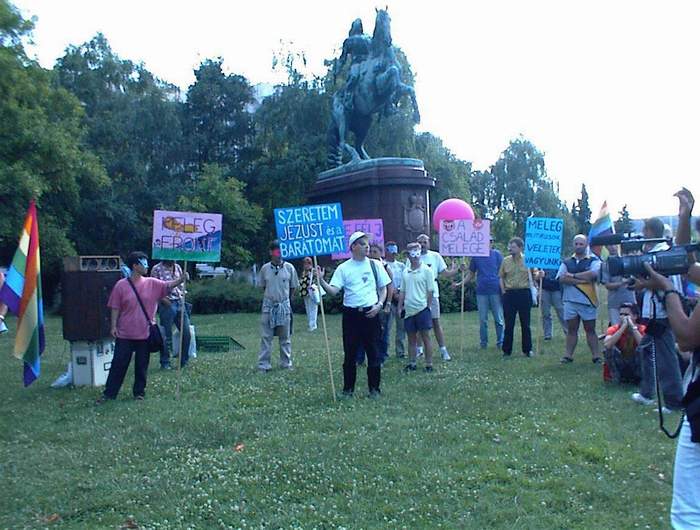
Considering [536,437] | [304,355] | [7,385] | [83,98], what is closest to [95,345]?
[7,385]

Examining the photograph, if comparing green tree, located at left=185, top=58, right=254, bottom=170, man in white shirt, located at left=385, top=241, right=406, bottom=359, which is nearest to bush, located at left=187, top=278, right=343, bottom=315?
man in white shirt, located at left=385, top=241, right=406, bottom=359

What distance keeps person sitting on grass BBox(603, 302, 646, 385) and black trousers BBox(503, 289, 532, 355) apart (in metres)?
2.51

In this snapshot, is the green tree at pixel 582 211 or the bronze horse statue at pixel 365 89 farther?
the green tree at pixel 582 211

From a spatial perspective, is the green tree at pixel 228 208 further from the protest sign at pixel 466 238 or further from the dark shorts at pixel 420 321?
the dark shorts at pixel 420 321

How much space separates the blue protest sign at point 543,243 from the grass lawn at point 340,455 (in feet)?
7.72

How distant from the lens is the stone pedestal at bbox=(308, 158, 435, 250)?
68.9ft

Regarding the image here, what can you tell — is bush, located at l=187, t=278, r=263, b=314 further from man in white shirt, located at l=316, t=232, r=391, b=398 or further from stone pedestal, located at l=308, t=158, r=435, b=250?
man in white shirt, located at l=316, t=232, r=391, b=398

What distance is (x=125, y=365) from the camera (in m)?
9.25

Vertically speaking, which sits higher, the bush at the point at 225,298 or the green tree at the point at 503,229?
the green tree at the point at 503,229

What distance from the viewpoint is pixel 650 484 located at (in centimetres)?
570

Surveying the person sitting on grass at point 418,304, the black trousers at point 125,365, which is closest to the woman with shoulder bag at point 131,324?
the black trousers at point 125,365

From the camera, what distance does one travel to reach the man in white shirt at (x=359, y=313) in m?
8.73

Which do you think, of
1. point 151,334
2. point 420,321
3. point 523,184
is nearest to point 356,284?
point 420,321

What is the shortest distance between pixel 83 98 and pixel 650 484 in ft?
144
